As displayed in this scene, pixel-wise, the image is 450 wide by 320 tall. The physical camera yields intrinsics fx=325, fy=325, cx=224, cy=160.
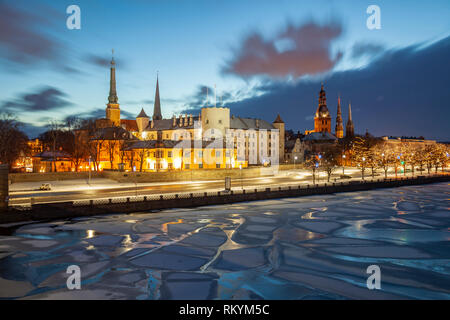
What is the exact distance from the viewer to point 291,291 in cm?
1400

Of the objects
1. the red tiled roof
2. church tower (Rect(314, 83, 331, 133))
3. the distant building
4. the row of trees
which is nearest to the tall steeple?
the red tiled roof

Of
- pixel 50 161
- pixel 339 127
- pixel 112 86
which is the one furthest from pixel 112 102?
pixel 339 127

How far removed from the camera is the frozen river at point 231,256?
14.2 metres

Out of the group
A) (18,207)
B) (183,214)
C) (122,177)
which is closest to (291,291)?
(183,214)

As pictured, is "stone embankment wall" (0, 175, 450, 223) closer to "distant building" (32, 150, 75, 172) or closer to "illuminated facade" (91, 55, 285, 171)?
"illuminated facade" (91, 55, 285, 171)

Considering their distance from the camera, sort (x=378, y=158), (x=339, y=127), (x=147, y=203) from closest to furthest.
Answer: (x=147, y=203) < (x=378, y=158) < (x=339, y=127)

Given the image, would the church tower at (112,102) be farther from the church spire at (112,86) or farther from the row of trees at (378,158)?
the row of trees at (378,158)

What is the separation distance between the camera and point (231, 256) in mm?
18984

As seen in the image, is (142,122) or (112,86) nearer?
(112,86)

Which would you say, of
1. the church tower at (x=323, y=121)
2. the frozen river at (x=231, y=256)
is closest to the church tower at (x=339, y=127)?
the church tower at (x=323, y=121)

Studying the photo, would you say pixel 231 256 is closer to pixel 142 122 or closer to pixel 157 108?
pixel 142 122

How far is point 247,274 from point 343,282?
4480 mm

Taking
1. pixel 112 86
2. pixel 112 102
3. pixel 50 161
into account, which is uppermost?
pixel 112 86

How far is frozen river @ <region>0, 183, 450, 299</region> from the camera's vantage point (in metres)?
14.2
